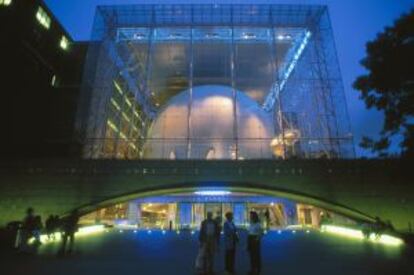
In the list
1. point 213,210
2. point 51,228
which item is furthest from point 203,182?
point 51,228

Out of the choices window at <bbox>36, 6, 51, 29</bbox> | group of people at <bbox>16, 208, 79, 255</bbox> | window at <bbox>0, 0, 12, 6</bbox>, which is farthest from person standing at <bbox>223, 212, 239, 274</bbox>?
window at <bbox>36, 6, 51, 29</bbox>

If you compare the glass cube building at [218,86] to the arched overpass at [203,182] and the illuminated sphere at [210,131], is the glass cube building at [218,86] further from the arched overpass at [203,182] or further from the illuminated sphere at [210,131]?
the arched overpass at [203,182]

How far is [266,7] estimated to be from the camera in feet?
87.3

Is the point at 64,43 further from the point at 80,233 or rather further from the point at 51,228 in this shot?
the point at 51,228

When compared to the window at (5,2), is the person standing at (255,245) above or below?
below

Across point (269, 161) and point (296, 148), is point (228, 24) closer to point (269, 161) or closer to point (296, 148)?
point (296, 148)

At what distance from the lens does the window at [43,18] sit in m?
28.1

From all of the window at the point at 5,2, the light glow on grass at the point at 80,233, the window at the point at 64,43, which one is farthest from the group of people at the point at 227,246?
the window at the point at 64,43

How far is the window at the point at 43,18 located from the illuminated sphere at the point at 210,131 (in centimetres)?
1518

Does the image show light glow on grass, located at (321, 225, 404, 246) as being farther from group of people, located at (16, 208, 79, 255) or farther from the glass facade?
group of people, located at (16, 208, 79, 255)

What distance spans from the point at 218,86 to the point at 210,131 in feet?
19.1

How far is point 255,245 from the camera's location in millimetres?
5848

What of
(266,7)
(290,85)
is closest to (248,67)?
(290,85)

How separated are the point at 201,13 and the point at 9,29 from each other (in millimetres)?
16127
